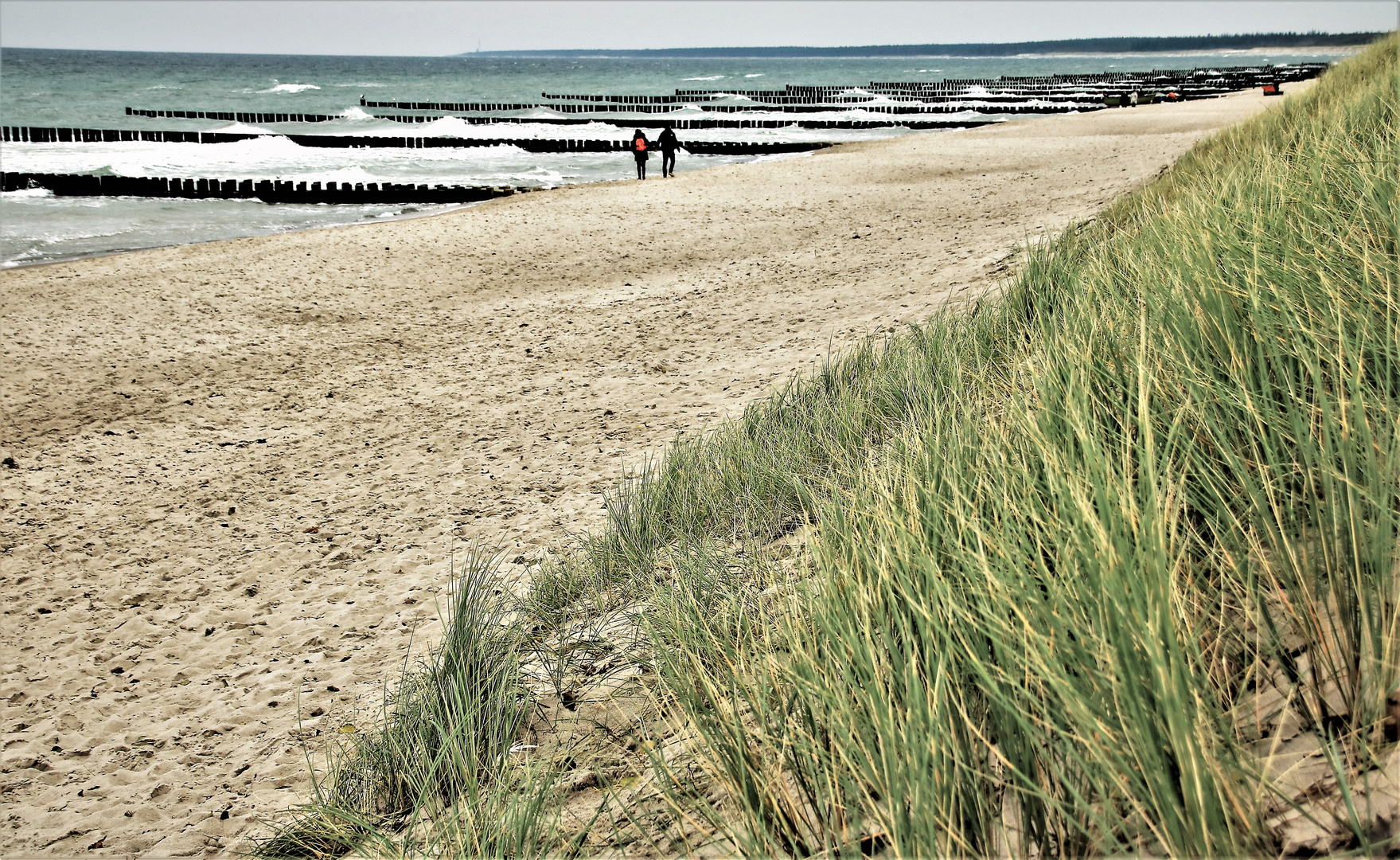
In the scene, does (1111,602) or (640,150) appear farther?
(640,150)

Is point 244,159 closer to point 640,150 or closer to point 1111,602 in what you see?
point 640,150

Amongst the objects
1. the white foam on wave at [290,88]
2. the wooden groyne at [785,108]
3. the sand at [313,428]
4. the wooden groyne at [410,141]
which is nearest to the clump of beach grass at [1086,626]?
the sand at [313,428]

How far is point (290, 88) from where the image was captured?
73.8 metres

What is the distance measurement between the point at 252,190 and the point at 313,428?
56.9 feet

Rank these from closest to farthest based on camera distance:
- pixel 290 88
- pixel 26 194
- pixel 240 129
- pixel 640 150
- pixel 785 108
Answer: 1. pixel 26 194
2. pixel 640 150
3. pixel 240 129
4. pixel 785 108
5. pixel 290 88

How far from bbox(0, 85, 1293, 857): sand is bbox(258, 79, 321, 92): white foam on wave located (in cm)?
6586

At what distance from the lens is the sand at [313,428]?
368 cm

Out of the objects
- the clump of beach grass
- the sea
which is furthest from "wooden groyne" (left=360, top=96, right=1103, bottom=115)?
the clump of beach grass

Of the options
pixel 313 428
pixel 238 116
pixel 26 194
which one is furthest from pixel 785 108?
pixel 313 428

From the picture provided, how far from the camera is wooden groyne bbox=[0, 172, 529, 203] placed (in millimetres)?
20812

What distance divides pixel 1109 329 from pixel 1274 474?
0.96 m

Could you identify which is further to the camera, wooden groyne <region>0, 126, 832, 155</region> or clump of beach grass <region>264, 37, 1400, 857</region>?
wooden groyne <region>0, 126, 832, 155</region>

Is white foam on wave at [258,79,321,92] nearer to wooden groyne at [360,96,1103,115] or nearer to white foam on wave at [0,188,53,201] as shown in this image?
wooden groyne at [360,96,1103,115]

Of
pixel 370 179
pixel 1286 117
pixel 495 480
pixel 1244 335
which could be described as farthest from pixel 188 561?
pixel 370 179
